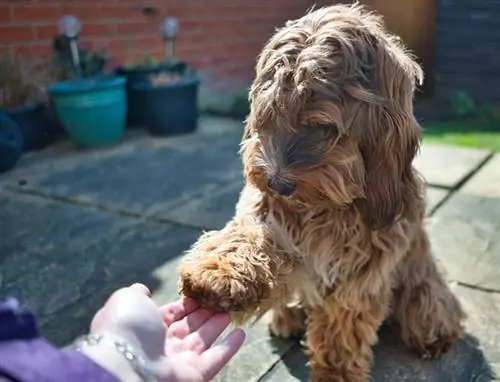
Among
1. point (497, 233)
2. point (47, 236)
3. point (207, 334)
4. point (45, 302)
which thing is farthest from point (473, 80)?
point (207, 334)

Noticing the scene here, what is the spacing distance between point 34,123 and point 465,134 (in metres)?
3.85

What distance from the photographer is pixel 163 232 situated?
363 centimetres

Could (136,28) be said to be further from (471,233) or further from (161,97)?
(471,233)

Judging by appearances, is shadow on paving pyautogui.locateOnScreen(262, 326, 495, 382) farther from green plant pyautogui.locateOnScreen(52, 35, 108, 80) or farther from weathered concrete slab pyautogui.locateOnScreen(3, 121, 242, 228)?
green plant pyautogui.locateOnScreen(52, 35, 108, 80)

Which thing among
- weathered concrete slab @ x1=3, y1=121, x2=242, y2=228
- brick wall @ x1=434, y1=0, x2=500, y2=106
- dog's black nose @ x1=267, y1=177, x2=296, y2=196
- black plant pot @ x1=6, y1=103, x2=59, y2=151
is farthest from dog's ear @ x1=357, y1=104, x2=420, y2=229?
brick wall @ x1=434, y1=0, x2=500, y2=106

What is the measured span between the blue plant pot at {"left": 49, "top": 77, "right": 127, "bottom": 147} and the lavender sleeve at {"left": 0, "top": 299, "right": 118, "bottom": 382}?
4.29 m

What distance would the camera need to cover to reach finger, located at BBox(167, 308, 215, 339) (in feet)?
5.69

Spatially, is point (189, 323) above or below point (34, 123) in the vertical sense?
above

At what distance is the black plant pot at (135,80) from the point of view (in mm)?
6094

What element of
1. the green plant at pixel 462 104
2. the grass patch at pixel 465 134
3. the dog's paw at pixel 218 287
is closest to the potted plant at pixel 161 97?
the grass patch at pixel 465 134

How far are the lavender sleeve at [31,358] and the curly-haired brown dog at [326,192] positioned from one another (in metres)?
0.69

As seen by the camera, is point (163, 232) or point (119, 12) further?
point (119, 12)

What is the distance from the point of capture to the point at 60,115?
17.8 feet

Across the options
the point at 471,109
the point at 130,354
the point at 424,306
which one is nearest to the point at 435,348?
the point at 424,306
